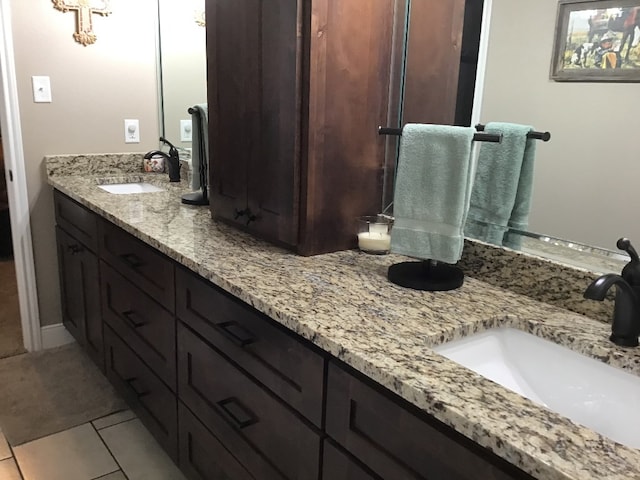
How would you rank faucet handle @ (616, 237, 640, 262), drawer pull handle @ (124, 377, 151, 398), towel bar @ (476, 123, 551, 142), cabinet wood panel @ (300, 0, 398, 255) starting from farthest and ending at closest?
drawer pull handle @ (124, 377, 151, 398) < cabinet wood panel @ (300, 0, 398, 255) < towel bar @ (476, 123, 551, 142) < faucet handle @ (616, 237, 640, 262)

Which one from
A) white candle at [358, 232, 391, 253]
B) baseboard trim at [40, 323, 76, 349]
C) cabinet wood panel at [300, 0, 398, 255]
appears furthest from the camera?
baseboard trim at [40, 323, 76, 349]

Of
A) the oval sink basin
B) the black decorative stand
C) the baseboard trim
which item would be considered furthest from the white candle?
the baseboard trim

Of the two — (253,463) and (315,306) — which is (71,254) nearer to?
(253,463)

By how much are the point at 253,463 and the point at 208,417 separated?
0.83 ft

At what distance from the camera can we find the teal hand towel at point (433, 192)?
4.49 ft

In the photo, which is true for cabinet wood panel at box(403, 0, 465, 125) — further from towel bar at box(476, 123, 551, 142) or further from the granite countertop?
the granite countertop

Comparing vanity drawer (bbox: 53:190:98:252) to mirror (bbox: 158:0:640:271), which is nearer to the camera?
mirror (bbox: 158:0:640:271)

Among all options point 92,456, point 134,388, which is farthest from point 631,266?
point 92,456

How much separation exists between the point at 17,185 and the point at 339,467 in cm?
226

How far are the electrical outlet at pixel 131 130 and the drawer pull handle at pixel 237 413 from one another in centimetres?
190

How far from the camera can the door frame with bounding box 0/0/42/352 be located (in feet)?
8.32

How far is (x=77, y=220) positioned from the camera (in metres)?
2.54

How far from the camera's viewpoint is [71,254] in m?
2.67

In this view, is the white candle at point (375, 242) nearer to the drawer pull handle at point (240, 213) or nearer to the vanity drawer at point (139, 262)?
the drawer pull handle at point (240, 213)
